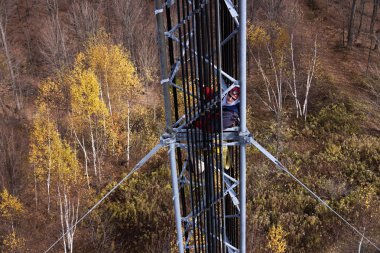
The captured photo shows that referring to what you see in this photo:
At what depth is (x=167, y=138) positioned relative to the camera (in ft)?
14.1

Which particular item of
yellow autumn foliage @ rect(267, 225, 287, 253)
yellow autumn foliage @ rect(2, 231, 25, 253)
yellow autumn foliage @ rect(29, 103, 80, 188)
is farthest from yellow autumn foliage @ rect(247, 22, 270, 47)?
yellow autumn foliage @ rect(2, 231, 25, 253)

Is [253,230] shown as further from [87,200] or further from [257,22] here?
[257,22]

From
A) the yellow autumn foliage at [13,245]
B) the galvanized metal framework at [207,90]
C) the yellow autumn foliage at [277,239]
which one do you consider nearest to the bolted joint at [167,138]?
the galvanized metal framework at [207,90]

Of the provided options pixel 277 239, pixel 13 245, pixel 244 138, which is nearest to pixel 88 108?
pixel 13 245

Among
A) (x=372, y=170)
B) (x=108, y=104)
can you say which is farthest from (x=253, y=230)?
(x=108, y=104)

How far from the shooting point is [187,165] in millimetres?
4855

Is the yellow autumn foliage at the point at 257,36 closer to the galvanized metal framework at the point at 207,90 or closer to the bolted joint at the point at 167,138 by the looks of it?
the galvanized metal framework at the point at 207,90

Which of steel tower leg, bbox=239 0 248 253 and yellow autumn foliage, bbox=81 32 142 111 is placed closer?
steel tower leg, bbox=239 0 248 253

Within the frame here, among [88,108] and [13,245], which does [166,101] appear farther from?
[88,108]

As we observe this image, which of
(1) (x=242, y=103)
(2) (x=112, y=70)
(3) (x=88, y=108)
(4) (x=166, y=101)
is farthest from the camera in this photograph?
(2) (x=112, y=70)

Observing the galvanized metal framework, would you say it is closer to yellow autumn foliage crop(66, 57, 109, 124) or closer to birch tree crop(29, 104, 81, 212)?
birch tree crop(29, 104, 81, 212)

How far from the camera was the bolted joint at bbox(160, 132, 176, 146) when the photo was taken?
4.29 metres

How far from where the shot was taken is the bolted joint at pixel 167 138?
14.1ft

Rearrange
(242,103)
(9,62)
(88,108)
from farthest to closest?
(9,62) → (88,108) → (242,103)
